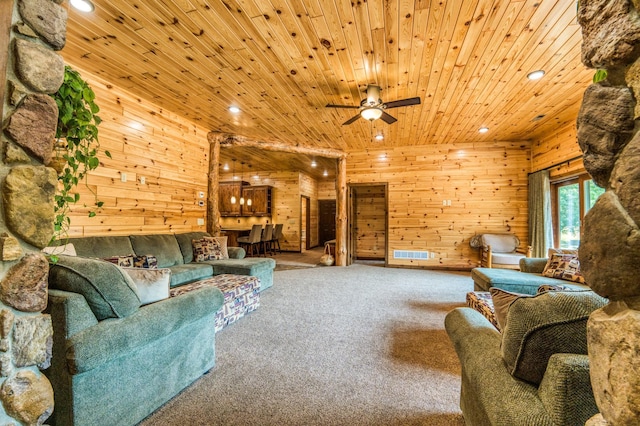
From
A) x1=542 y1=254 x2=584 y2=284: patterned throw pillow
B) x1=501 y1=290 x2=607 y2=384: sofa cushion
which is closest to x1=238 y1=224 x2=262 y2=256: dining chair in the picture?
x1=542 y1=254 x2=584 y2=284: patterned throw pillow

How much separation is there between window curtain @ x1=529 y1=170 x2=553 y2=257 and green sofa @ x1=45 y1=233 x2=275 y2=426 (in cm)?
588

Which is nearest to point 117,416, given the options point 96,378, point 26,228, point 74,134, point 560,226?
point 96,378

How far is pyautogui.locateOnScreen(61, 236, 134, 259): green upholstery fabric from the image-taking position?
2.92 metres

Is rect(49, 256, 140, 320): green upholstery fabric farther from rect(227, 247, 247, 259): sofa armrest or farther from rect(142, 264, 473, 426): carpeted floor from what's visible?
rect(227, 247, 247, 259): sofa armrest

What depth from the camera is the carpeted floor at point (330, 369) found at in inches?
62.7

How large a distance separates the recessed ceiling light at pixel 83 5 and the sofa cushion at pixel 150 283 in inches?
86.3

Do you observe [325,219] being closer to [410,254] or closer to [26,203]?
[410,254]

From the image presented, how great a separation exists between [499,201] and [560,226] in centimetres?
114

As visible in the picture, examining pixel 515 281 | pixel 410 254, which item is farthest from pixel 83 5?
pixel 410 254

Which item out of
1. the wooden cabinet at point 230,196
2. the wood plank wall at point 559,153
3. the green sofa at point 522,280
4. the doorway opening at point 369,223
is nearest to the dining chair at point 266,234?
the wooden cabinet at point 230,196

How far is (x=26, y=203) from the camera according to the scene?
942mm

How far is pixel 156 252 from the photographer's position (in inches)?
144

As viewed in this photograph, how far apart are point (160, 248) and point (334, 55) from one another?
3.30m

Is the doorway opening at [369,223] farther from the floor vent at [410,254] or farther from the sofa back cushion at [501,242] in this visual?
the sofa back cushion at [501,242]
